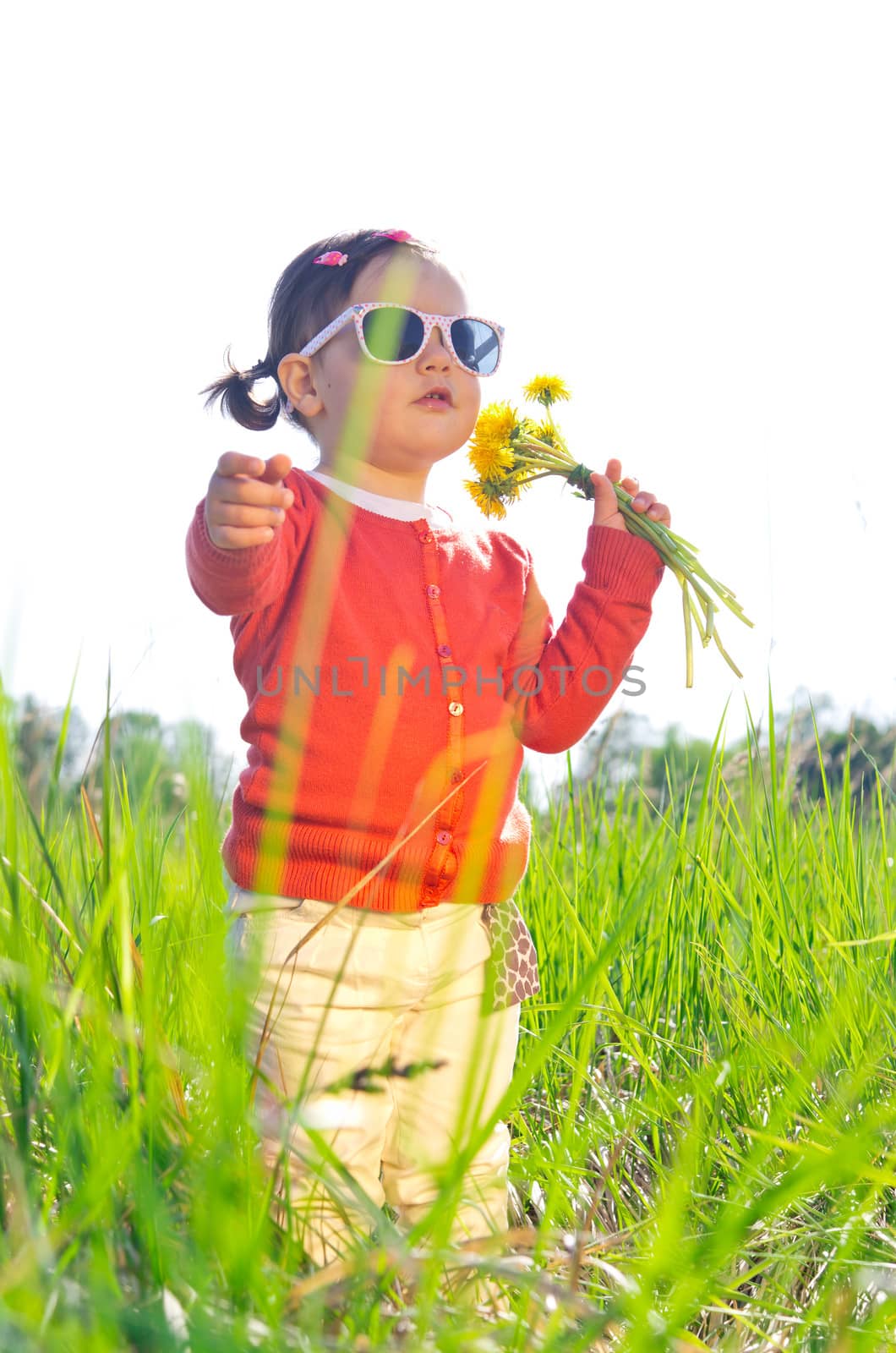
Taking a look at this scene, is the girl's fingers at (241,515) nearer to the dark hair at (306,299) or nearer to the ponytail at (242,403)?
the dark hair at (306,299)

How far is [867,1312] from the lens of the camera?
1292mm

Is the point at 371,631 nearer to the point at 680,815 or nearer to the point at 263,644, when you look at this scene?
the point at 263,644

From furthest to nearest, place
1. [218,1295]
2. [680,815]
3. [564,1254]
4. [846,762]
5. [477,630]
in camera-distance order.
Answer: [680,815]
[846,762]
[477,630]
[564,1254]
[218,1295]

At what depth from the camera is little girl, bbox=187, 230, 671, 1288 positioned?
4.90ft

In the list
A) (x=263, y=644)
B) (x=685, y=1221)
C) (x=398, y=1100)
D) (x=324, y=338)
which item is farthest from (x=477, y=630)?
(x=685, y=1221)

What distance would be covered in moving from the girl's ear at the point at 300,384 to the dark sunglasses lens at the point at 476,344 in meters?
0.23

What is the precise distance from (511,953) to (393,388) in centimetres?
82

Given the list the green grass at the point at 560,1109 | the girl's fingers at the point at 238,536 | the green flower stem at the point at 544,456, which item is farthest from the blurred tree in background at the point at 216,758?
the green flower stem at the point at 544,456

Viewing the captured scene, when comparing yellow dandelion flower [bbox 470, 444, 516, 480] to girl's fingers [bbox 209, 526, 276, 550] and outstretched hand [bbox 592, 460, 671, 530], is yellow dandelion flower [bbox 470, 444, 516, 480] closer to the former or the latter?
outstretched hand [bbox 592, 460, 671, 530]

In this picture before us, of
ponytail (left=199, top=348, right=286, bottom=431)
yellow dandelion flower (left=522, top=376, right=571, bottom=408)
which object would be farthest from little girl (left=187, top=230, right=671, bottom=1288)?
ponytail (left=199, top=348, right=286, bottom=431)

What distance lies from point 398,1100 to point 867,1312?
2.01 ft

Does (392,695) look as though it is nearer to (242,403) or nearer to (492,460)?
(492,460)

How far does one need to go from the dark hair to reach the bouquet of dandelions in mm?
261

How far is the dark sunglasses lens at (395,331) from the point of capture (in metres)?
1.63
